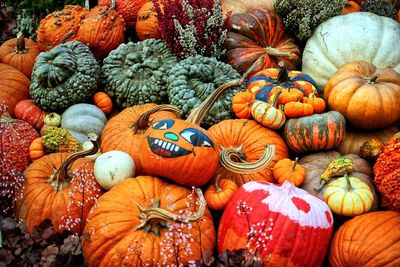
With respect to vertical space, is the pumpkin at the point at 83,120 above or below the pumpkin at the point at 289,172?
below

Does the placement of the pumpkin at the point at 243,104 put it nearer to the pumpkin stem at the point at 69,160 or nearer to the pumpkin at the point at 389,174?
the pumpkin at the point at 389,174

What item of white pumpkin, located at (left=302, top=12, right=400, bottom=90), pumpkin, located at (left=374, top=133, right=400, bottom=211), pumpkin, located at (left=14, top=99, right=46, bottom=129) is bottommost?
pumpkin, located at (left=14, top=99, right=46, bottom=129)

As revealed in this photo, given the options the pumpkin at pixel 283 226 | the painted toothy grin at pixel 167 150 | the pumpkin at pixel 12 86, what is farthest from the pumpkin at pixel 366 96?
the pumpkin at pixel 12 86

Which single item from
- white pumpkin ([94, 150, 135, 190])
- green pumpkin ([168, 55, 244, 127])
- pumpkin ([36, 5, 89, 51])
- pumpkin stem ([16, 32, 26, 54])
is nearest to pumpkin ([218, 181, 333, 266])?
white pumpkin ([94, 150, 135, 190])

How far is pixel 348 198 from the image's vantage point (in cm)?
319

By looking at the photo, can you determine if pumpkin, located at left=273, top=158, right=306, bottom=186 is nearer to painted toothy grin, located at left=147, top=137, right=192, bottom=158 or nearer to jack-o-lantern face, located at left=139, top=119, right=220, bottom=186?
jack-o-lantern face, located at left=139, top=119, right=220, bottom=186

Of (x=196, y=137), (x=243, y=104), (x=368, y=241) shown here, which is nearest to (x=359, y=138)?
(x=243, y=104)

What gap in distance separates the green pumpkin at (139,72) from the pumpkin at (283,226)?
1715 millimetres

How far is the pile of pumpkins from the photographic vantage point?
2.93 m

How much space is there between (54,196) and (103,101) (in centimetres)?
142

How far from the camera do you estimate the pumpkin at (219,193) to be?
3299 millimetres

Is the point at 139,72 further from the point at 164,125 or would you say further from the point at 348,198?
the point at 348,198

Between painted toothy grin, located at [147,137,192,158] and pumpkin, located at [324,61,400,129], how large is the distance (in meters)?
1.36

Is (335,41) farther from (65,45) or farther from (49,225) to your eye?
(49,225)
